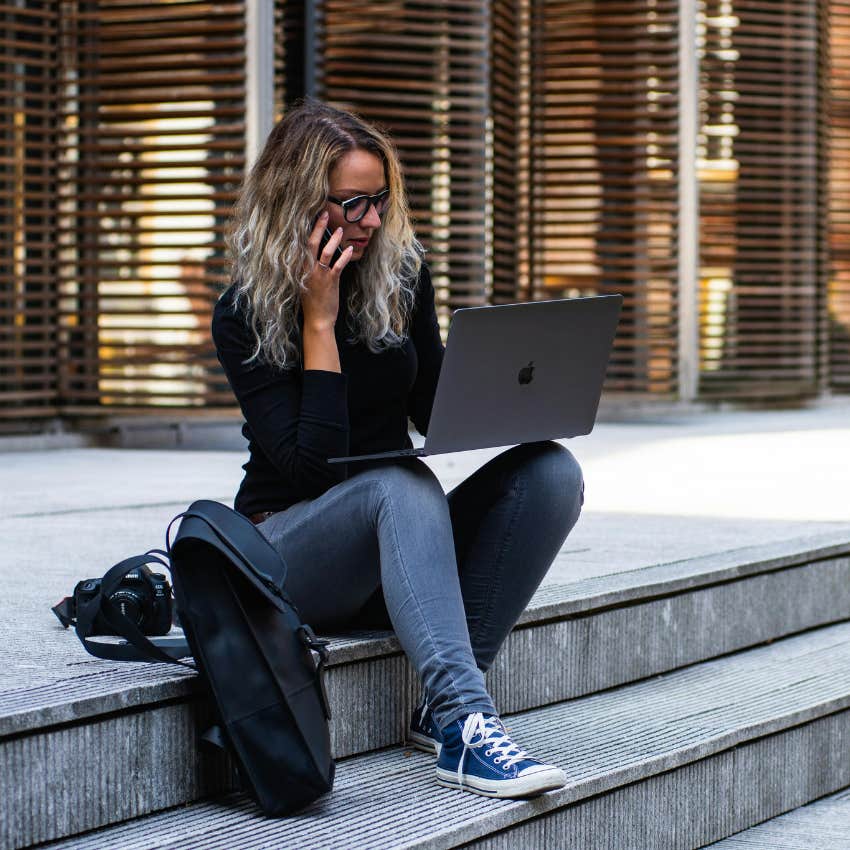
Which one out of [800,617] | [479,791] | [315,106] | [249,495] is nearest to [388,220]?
[315,106]

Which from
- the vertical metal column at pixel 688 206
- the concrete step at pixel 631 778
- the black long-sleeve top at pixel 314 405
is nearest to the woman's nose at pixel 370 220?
the black long-sleeve top at pixel 314 405

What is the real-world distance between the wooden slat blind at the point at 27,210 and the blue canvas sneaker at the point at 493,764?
5.89 meters

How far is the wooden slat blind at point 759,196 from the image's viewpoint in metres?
11.5

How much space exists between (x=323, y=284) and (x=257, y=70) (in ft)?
18.6

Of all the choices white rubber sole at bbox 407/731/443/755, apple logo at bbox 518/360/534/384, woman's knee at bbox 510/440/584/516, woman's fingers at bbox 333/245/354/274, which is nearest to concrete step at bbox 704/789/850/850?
white rubber sole at bbox 407/731/443/755

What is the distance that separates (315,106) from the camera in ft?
10.00

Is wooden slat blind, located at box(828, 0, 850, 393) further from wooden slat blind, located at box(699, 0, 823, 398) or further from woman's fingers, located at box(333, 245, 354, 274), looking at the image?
woman's fingers, located at box(333, 245, 354, 274)

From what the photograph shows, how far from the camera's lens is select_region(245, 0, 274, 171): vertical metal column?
8258 mm

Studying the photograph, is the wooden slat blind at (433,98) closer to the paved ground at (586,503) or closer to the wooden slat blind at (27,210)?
the paved ground at (586,503)

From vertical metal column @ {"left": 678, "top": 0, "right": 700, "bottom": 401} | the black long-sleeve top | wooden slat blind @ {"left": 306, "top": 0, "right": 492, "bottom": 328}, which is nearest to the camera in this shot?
the black long-sleeve top

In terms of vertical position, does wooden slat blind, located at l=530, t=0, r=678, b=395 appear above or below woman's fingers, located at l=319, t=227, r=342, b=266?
above

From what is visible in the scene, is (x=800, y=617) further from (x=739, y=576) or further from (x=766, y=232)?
(x=766, y=232)

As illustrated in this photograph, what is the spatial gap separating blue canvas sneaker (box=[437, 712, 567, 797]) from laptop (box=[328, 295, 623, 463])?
0.50 metres

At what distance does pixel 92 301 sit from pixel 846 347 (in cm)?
708
